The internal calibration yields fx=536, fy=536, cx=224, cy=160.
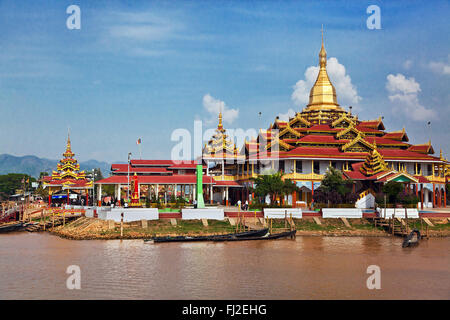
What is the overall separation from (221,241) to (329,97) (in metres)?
40.2

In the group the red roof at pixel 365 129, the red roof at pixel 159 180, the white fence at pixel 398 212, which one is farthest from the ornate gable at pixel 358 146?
the red roof at pixel 159 180

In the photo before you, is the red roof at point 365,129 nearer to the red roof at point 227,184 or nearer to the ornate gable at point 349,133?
the ornate gable at point 349,133

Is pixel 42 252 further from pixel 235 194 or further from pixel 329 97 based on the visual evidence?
pixel 329 97

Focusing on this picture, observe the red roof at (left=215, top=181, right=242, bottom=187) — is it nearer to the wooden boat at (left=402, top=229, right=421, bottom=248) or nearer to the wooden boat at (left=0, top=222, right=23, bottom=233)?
the wooden boat at (left=0, top=222, right=23, bottom=233)

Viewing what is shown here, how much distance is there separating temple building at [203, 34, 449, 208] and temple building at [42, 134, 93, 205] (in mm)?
16455

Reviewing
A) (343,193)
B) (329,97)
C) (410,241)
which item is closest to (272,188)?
(343,193)

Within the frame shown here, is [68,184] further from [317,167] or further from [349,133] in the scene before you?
[349,133]

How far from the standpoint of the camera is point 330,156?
193 feet

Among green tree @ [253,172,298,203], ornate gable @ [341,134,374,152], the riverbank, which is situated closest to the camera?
the riverbank

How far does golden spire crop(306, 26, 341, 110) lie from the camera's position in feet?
244

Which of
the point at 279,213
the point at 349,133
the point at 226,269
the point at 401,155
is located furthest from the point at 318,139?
the point at 226,269

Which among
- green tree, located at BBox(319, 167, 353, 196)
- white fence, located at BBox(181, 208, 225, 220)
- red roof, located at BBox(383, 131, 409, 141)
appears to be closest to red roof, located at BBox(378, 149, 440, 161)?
red roof, located at BBox(383, 131, 409, 141)

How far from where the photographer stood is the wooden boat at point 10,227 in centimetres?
5272

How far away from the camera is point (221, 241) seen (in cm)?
4091
